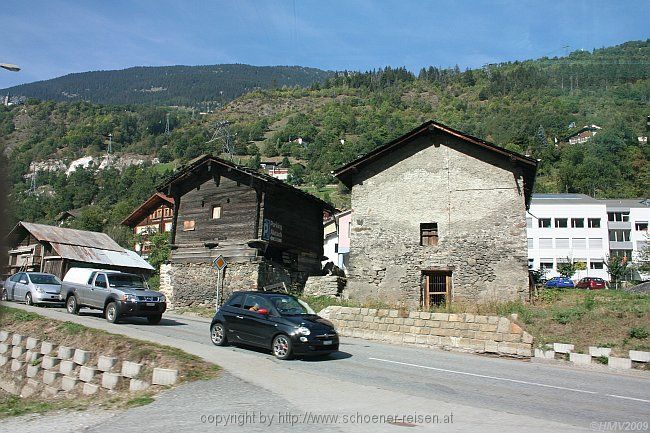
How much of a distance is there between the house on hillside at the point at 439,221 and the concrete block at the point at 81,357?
16.4 meters

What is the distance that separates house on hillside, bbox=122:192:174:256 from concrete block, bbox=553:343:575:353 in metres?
55.6

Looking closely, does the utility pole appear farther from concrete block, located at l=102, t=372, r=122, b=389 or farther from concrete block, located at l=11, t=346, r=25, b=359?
concrete block, located at l=102, t=372, r=122, b=389

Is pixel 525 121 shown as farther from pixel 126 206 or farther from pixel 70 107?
pixel 70 107

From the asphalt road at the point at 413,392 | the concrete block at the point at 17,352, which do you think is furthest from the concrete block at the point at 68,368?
the concrete block at the point at 17,352

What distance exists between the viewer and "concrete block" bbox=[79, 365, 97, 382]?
506 inches

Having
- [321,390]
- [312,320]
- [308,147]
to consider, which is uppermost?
[308,147]

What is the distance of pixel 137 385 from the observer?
11297 mm

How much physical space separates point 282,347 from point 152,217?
59889 mm

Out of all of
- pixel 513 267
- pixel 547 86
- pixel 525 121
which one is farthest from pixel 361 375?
pixel 547 86

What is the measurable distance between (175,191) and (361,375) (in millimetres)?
25720

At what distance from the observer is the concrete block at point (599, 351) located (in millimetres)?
15797

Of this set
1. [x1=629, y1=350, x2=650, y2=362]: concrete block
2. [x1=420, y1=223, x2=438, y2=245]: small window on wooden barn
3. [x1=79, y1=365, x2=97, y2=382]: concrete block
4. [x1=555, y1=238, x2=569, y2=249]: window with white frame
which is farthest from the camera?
[x1=555, y1=238, x2=569, y2=249]: window with white frame

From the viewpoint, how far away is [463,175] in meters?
27.6

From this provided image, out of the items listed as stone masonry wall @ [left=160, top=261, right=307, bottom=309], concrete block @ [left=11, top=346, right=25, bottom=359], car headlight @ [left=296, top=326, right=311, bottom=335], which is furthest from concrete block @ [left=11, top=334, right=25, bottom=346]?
stone masonry wall @ [left=160, top=261, right=307, bottom=309]
